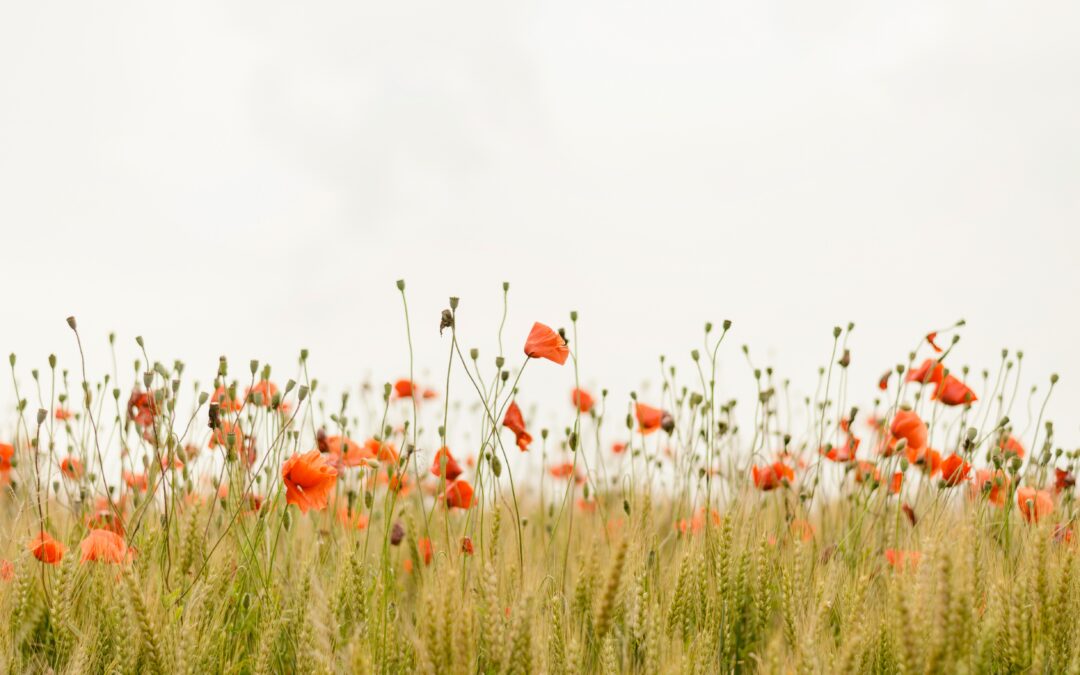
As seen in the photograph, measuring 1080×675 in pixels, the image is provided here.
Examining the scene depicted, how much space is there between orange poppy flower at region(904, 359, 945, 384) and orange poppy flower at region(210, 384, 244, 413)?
7.79 feet

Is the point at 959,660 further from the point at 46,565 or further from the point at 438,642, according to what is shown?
the point at 46,565

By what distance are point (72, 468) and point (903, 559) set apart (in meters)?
2.87

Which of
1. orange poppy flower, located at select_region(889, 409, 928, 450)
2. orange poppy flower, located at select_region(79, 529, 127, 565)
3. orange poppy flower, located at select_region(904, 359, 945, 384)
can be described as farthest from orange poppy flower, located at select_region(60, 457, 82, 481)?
orange poppy flower, located at select_region(904, 359, 945, 384)

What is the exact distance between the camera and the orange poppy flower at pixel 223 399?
9.71 ft

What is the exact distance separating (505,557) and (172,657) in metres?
1.00

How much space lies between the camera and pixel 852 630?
2.16 m

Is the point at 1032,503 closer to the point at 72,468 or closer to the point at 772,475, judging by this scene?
the point at 772,475

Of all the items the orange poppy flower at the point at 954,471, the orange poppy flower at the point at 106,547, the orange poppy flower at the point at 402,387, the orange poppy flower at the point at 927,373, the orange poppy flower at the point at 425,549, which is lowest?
the orange poppy flower at the point at 425,549

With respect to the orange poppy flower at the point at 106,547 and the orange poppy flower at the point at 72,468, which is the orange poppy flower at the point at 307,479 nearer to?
the orange poppy flower at the point at 106,547

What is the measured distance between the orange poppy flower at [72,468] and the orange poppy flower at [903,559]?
2.72 meters

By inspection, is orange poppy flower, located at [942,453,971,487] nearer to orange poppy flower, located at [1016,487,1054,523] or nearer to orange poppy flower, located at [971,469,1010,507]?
orange poppy flower, located at [971,469,1010,507]

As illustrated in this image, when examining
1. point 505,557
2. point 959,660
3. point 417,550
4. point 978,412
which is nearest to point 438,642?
point 505,557

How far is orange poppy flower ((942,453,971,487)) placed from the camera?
10.0 feet

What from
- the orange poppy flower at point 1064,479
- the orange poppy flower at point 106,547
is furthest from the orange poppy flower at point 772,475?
the orange poppy flower at point 106,547
